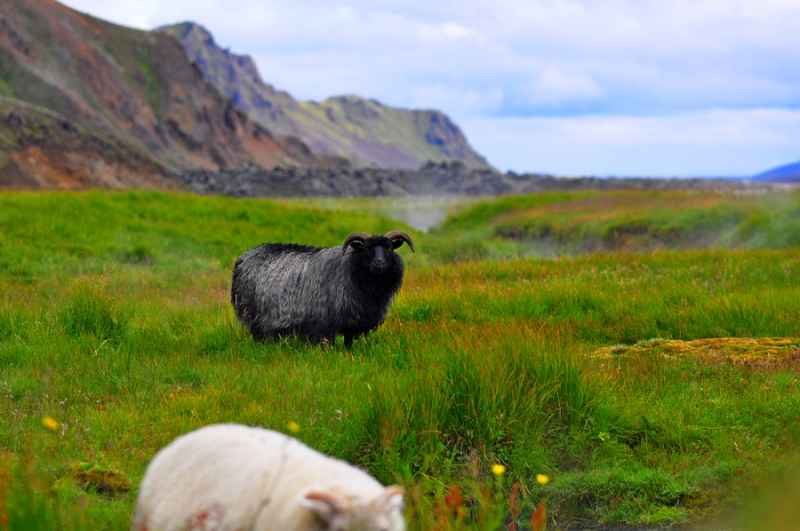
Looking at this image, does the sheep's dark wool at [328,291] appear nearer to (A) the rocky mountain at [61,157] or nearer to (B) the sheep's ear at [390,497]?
(B) the sheep's ear at [390,497]

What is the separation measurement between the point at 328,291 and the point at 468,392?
3.61 metres

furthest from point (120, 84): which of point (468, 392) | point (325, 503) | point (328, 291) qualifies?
point (325, 503)

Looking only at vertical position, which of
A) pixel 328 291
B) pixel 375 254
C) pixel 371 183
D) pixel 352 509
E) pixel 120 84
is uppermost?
pixel 120 84

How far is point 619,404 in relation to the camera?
767 cm

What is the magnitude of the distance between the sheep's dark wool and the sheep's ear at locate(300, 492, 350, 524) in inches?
247

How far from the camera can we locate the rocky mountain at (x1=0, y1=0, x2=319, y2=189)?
322 feet

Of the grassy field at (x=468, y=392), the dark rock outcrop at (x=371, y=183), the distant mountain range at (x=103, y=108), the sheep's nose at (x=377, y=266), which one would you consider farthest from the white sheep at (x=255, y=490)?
the dark rock outcrop at (x=371, y=183)

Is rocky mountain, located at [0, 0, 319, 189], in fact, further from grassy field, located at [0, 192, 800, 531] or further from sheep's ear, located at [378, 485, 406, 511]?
sheep's ear, located at [378, 485, 406, 511]

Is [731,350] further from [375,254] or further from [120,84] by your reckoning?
[120,84]

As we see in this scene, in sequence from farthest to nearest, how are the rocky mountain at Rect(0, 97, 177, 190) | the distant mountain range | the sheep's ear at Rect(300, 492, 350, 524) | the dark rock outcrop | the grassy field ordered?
1. the dark rock outcrop
2. the distant mountain range
3. the rocky mountain at Rect(0, 97, 177, 190)
4. the grassy field
5. the sheep's ear at Rect(300, 492, 350, 524)

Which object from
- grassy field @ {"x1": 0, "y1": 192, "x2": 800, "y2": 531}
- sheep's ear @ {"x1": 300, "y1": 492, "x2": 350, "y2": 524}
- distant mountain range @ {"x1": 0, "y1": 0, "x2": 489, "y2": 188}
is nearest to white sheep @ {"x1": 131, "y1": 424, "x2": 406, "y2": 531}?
sheep's ear @ {"x1": 300, "y1": 492, "x2": 350, "y2": 524}

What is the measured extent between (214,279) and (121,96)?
10995cm

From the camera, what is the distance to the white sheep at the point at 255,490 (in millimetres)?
3586

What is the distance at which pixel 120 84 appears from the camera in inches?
4574
